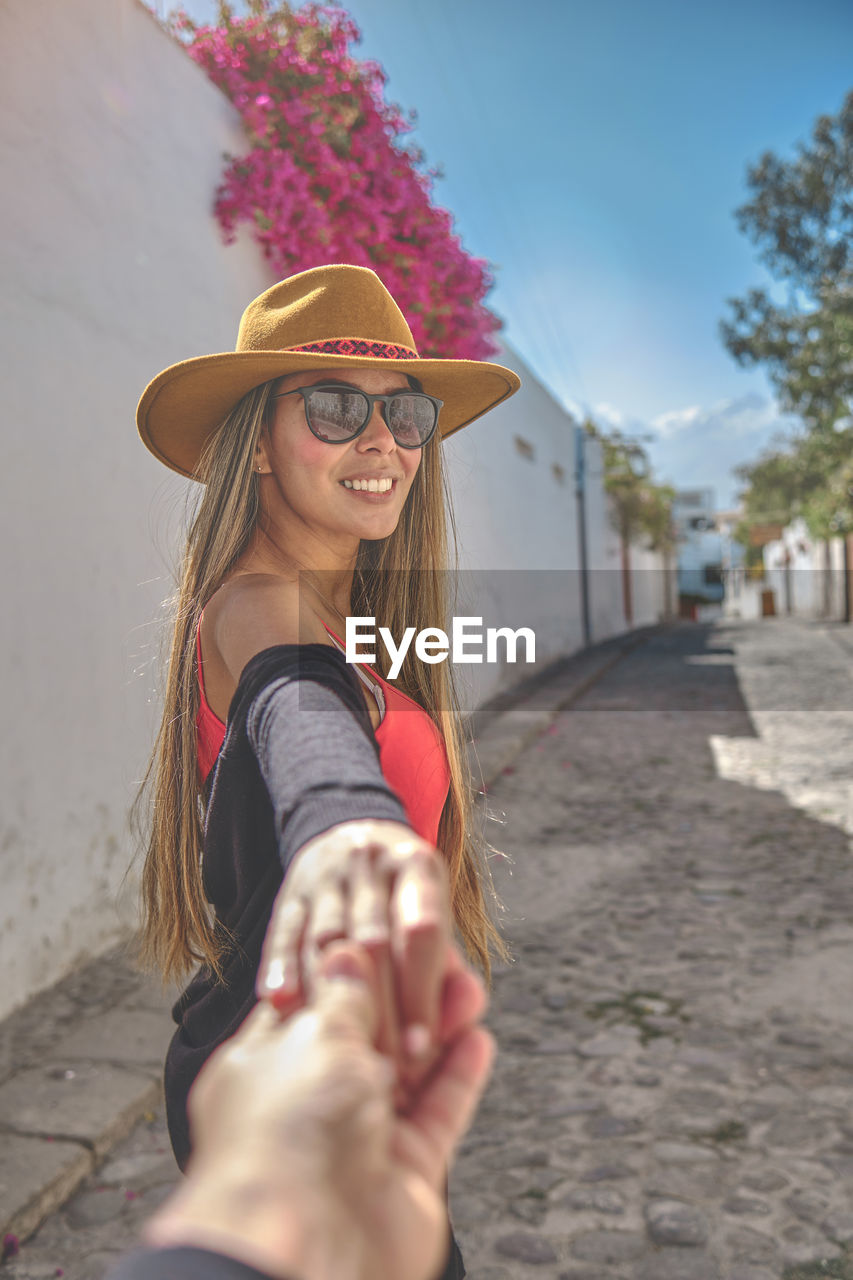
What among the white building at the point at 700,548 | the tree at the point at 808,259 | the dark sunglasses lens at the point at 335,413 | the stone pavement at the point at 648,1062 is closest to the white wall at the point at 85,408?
the stone pavement at the point at 648,1062

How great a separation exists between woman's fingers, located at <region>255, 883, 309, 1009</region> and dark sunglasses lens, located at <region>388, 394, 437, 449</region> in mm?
875

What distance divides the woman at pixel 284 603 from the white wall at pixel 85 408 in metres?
2.36

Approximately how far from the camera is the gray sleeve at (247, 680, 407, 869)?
0.80 meters

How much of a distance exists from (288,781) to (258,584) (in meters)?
0.45

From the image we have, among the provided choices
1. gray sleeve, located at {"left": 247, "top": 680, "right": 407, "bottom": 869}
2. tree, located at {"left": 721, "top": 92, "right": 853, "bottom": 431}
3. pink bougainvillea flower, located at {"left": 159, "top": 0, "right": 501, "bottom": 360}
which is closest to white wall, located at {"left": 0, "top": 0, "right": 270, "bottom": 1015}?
pink bougainvillea flower, located at {"left": 159, "top": 0, "right": 501, "bottom": 360}

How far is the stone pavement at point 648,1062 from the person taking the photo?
2551 millimetres

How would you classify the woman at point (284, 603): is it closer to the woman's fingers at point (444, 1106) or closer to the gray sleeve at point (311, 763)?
the gray sleeve at point (311, 763)

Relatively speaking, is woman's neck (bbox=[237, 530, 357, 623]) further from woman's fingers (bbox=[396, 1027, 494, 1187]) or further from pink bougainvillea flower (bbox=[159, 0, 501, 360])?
pink bougainvillea flower (bbox=[159, 0, 501, 360])

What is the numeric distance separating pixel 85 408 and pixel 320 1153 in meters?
4.06

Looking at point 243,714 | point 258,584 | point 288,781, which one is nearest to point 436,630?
point 258,584

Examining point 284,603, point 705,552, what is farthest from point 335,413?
point 705,552

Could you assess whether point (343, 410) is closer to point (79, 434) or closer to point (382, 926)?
point (382, 926)

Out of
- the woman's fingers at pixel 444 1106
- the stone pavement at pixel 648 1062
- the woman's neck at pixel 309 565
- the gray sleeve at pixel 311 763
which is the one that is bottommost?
the stone pavement at pixel 648 1062

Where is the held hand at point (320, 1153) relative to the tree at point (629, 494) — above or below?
below
